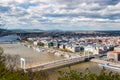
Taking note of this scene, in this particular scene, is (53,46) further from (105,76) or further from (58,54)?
(105,76)

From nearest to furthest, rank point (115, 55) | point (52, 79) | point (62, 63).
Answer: point (52, 79) → point (62, 63) → point (115, 55)

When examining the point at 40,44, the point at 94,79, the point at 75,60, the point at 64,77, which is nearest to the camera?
the point at 94,79

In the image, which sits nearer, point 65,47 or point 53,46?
point 65,47

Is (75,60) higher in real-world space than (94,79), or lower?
lower

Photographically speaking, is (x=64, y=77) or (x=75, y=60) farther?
(x=75, y=60)

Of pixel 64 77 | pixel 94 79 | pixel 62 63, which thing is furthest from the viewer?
pixel 62 63

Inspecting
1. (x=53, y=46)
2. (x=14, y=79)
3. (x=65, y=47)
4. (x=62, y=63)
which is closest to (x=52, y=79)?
(x=62, y=63)

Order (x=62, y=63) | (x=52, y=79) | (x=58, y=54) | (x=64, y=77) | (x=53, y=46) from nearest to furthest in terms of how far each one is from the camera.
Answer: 1. (x=64, y=77)
2. (x=52, y=79)
3. (x=62, y=63)
4. (x=58, y=54)
5. (x=53, y=46)

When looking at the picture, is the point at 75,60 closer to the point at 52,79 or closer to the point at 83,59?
the point at 83,59

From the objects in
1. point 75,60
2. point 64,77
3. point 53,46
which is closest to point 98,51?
point 75,60
